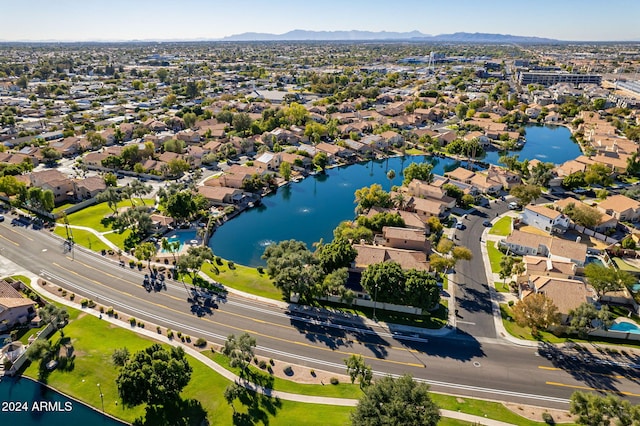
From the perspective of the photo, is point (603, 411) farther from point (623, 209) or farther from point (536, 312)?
point (623, 209)

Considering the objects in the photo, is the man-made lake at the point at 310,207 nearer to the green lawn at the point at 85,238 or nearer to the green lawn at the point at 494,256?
the green lawn at the point at 85,238

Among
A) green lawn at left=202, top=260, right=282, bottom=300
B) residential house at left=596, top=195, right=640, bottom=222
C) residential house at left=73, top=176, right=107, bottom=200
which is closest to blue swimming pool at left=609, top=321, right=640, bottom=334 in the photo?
residential house at left=596, top=195, right=640, bottom=222

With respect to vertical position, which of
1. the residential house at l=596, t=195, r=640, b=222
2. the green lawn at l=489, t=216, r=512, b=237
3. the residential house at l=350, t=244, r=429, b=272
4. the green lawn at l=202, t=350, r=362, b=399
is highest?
the residential house at l=596, t=195, r=640, b=222

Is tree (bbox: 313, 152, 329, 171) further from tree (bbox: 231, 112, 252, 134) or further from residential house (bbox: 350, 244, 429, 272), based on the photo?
residential house (bbox: 350, 244, 429, 272)

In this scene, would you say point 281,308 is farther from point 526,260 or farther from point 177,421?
point 526,260

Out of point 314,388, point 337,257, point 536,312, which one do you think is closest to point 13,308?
point 314,388
